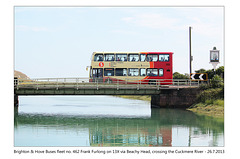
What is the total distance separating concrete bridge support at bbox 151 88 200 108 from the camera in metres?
48.2

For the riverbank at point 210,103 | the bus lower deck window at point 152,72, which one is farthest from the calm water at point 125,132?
the bus lower deck window at point 152,72

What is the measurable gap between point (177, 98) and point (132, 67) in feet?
23.3

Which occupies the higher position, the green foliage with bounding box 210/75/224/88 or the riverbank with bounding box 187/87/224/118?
the green foliage with bounding box 210/75/224/88

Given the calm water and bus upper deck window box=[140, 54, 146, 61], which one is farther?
bus upper deck window box=[140, 54, 146, 61]

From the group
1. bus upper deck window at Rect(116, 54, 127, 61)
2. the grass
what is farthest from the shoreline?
bus upper deck window at Rect(116, 54, 127, 61)

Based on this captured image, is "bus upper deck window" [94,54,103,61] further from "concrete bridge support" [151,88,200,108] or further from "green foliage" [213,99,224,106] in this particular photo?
"green foliage" [213,99,224,106]

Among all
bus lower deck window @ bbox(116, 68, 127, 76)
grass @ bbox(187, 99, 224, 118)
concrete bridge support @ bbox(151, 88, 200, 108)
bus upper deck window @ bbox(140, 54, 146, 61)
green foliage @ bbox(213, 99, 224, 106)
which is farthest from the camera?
bus upper deck window @ bbox(140, 54, 146, 61)

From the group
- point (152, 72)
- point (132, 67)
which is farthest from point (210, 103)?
point (132, 67)

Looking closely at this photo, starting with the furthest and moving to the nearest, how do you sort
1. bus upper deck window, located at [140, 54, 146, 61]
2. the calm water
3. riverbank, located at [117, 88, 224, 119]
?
bus upper deck window, located at [140, 54, 146, 61]
riverbank, located at [117, 88, 224, 119]
the calm water

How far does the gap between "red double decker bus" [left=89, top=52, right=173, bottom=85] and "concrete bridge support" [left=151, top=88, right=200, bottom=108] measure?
1.56 metres

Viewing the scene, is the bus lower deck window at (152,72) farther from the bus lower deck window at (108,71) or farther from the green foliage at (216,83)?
the green foliage at (216,83)

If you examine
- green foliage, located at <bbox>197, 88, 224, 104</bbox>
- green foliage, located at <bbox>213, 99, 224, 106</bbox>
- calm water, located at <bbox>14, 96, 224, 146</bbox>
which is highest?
green foliage, located at <bbox>197, 88, 224, 104</bbox>

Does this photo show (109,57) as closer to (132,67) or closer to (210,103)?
(132,67)
